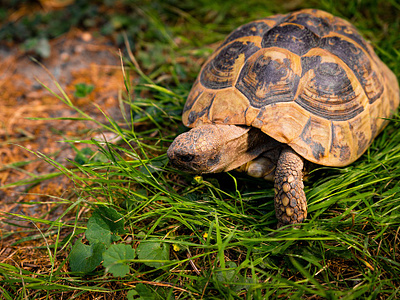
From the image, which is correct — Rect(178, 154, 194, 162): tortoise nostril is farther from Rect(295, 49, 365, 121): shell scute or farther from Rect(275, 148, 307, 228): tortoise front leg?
Rect(295, 49, 365, 121): shell scute

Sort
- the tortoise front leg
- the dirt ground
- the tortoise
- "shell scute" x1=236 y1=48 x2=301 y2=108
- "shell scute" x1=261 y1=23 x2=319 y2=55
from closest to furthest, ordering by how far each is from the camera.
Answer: the tortoise front leg → the tortoise → "shell scute" x1=236 y1=48 x2=301 y2=108 → "shell scute" x1=261 y1=23 x2=319 y2=55 → the dirt ground

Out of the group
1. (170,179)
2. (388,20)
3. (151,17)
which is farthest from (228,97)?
(388,20)

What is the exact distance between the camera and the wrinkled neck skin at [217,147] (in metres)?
1.94

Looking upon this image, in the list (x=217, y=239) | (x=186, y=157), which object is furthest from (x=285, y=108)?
(x=217, y=239)

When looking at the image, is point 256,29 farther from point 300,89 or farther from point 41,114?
point 41,114

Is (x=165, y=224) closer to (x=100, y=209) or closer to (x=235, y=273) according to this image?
(x=100, y=209)

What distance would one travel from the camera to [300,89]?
2139 millimetres

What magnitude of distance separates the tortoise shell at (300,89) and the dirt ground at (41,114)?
4.27ft

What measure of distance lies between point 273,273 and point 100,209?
116cm

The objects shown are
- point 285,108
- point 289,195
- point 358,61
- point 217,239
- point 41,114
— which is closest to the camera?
point 217,239

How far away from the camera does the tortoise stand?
200cm

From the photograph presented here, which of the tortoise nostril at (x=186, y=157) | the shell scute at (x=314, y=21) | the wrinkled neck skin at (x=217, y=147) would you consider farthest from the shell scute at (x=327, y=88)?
the tortoise nostril at (x=186, y=157)

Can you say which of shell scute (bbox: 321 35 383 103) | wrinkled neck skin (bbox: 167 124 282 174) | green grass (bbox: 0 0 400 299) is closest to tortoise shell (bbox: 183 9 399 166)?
shell scute (bbox: 321 35 383 103)

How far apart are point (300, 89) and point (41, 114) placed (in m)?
2.75
